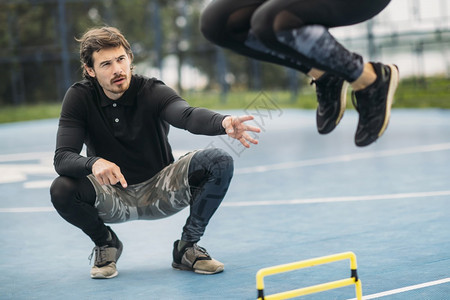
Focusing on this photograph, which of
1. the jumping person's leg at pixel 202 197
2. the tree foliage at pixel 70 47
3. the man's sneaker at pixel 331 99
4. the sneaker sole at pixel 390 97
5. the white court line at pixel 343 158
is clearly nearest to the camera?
the sneaker sole at pixel 390 97

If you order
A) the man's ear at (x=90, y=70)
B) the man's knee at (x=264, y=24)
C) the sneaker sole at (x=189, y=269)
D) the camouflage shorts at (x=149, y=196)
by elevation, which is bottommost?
the sneaker sole at (x=189, y=269)

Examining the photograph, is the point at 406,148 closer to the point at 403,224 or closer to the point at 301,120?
the point at 403,224

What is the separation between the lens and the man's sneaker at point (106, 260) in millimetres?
3736

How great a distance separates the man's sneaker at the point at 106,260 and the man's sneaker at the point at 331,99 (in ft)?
5.22

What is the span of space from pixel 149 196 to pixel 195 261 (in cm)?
50

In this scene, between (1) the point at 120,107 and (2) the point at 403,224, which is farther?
(2) the point at 403,224

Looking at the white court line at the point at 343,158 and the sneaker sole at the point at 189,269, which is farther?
the white court line at the point at 343,158

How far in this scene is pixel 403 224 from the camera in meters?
4.50

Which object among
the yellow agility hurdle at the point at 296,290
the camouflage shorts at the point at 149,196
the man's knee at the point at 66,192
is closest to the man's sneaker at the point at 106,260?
the camouflage shorts at the point at 149,196

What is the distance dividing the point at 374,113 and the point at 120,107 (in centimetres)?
174

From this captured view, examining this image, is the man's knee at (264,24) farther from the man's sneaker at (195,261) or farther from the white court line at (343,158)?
the white court line at (343,158)

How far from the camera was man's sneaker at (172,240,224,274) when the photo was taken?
3.72 m

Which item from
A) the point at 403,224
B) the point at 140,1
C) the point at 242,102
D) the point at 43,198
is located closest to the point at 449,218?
the point at 403,224

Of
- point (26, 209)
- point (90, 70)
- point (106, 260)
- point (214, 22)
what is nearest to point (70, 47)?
point (26, 209)
